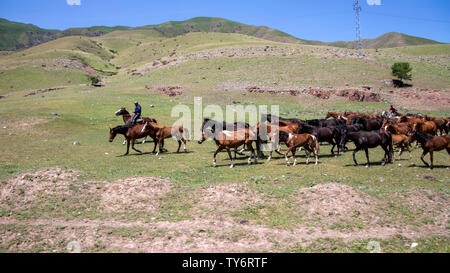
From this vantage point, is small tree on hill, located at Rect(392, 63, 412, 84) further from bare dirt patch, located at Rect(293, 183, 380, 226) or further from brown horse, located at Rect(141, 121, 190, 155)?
bare dirt patch, located at Rect(293, 183, 380, 226)

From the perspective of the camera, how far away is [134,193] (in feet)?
42.0

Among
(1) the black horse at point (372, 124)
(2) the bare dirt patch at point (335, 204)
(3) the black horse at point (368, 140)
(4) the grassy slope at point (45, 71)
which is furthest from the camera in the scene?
(4) the grassy slope at point (45, 71)

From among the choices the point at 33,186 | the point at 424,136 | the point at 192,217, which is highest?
the point at 424,136

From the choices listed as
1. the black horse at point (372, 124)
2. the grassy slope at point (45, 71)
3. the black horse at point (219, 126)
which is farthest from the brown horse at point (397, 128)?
the grassy slope at point (45, 71)

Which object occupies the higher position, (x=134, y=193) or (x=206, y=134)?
(x=206, y=134)

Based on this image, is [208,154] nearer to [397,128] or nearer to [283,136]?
[283,136]

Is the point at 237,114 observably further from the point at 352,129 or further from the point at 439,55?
the point at 439,55

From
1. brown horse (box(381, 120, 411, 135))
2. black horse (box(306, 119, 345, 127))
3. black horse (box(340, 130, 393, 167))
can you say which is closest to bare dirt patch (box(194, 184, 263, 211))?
black horse (box(340, 130, 393, 167))

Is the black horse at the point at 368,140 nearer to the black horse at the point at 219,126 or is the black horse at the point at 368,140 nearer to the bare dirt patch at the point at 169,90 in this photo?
the black horse at the point at 219,126

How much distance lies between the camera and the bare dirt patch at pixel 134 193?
12125 mm

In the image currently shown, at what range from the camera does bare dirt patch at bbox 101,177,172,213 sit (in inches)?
477

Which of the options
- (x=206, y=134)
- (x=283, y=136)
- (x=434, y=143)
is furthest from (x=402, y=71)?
(x=206, y=134)

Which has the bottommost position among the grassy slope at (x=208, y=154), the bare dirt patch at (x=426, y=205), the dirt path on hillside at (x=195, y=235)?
the dirt path on hillside at (x=195, y=235)

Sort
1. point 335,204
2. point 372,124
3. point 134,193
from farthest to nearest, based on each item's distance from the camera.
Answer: point 372,124, point 134,193, point 335,204
